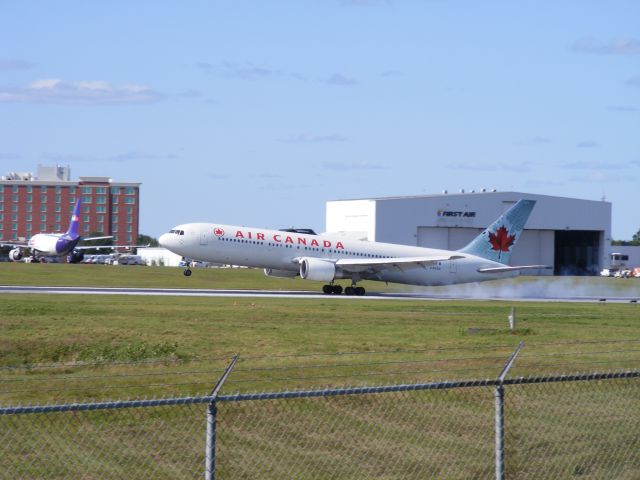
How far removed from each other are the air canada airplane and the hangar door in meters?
46.3

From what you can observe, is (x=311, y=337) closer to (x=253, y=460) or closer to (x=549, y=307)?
(x=253, y=460)

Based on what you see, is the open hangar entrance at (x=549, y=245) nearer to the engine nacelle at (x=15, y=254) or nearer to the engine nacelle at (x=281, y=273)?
the engine nacelle at (x=281, y=273)

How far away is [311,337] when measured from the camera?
28.5m

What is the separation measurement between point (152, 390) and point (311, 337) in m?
10.6

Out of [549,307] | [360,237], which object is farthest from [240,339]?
[360,237]

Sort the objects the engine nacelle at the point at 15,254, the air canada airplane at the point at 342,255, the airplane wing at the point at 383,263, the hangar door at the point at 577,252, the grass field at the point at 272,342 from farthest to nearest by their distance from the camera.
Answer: the engine nacelle at the point at 15,254, the hangar door at the point at 577,252, the airplane wing at the point at 383,263, the air canada airplane at the point at 342,255, the grass field at the point at 272,342

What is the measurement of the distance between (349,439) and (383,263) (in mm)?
43759

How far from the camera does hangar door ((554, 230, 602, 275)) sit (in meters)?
109

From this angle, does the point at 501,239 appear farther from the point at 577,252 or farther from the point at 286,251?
the point at 577,252

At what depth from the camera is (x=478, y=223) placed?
10431 cm

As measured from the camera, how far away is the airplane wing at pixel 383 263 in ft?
189

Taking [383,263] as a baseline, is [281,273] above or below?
below

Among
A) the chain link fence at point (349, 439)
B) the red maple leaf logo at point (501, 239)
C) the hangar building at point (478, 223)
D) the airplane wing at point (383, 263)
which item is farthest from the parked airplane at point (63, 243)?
the chain link fence at point (349, 439)

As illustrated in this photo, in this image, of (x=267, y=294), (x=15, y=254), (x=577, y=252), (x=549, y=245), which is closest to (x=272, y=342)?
(x=267, y=294)
